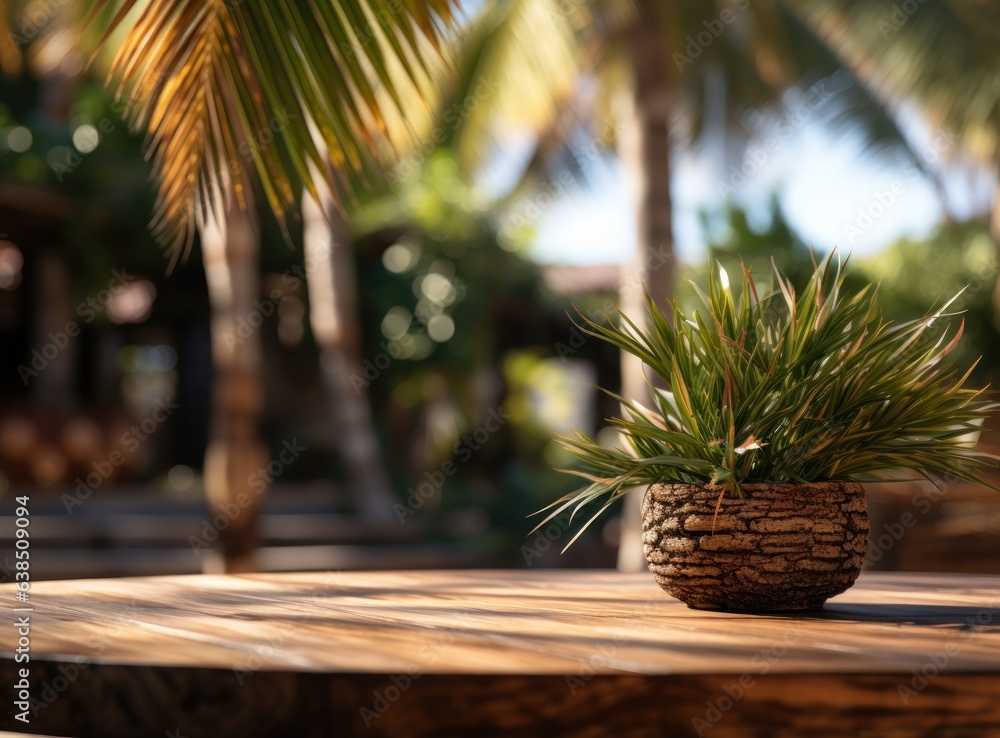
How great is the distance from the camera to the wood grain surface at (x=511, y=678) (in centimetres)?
96

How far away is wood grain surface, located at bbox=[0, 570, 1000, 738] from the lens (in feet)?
3.16

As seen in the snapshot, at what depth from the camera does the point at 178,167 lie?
2.22 m

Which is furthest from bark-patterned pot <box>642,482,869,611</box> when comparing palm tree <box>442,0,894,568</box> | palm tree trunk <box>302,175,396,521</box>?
palm tree trunk <box>302,175,396,521</box>

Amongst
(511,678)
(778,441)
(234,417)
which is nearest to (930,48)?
(234,417)

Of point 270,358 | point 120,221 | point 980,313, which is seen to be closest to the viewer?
point 120,221

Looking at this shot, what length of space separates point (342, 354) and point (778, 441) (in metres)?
7.31

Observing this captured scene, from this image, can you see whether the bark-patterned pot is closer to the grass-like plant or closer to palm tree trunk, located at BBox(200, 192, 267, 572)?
the grass-like plant

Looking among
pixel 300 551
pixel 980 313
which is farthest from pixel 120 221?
pixel 980 313

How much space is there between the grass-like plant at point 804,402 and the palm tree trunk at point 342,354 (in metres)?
6.95

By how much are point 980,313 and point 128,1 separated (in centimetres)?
1093

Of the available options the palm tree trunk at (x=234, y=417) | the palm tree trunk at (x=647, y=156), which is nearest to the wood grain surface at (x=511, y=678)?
the palm tree trunk at (x=647, y=156)

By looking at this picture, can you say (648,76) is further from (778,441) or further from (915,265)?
(915,265)

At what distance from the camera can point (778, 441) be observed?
4.85 ft

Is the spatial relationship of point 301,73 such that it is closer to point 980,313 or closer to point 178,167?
point 178,167
